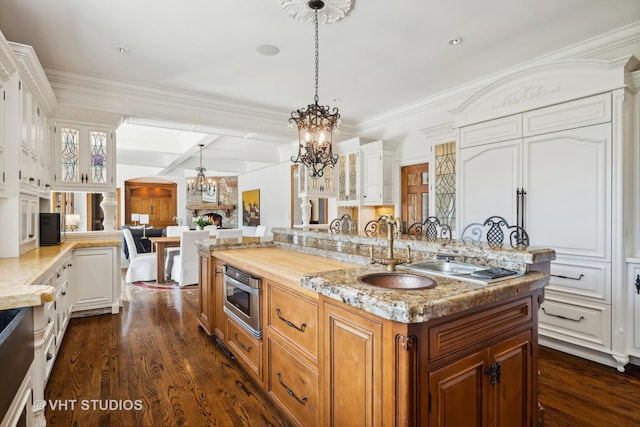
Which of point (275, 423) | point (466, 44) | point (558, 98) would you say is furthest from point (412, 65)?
point (275, 423)

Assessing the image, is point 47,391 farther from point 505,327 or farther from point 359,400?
point 505,327

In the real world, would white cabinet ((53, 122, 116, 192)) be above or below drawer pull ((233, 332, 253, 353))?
above

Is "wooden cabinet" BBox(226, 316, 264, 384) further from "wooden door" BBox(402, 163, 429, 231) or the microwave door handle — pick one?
"wooden door" BBox(402, 163, 429, 231)

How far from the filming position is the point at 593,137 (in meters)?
2.75

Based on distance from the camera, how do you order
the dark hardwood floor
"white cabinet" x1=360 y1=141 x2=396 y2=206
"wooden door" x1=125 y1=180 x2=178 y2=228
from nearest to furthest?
1. the dark hardwood floor
2. "white cabinet" x1=360 y1=141 x2=396 y2=206
3. "wooden door" x1=125 y1=180 x2=178 y2=228

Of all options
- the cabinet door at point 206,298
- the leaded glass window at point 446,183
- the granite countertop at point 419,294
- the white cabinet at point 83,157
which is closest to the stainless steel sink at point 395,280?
the granite countertop at point 419,294

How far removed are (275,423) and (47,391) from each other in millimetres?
1634

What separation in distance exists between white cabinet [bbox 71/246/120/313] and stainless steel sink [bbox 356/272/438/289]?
3.63 meters

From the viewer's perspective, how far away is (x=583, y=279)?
283 centimetres

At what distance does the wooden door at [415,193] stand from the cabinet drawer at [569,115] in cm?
177

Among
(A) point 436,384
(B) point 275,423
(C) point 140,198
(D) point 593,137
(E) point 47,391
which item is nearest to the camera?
(A) point 436,384

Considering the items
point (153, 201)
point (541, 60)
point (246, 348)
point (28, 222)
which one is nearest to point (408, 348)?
point (246, 348)

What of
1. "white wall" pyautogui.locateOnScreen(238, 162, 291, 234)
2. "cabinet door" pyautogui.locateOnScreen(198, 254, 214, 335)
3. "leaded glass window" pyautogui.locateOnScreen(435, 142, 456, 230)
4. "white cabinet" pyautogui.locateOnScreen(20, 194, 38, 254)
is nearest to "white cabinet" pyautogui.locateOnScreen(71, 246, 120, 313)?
"white cabinet" pyautogui.locateOnScreen(20, 194, 38, 254)

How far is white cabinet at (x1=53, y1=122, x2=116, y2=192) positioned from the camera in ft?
12.7
